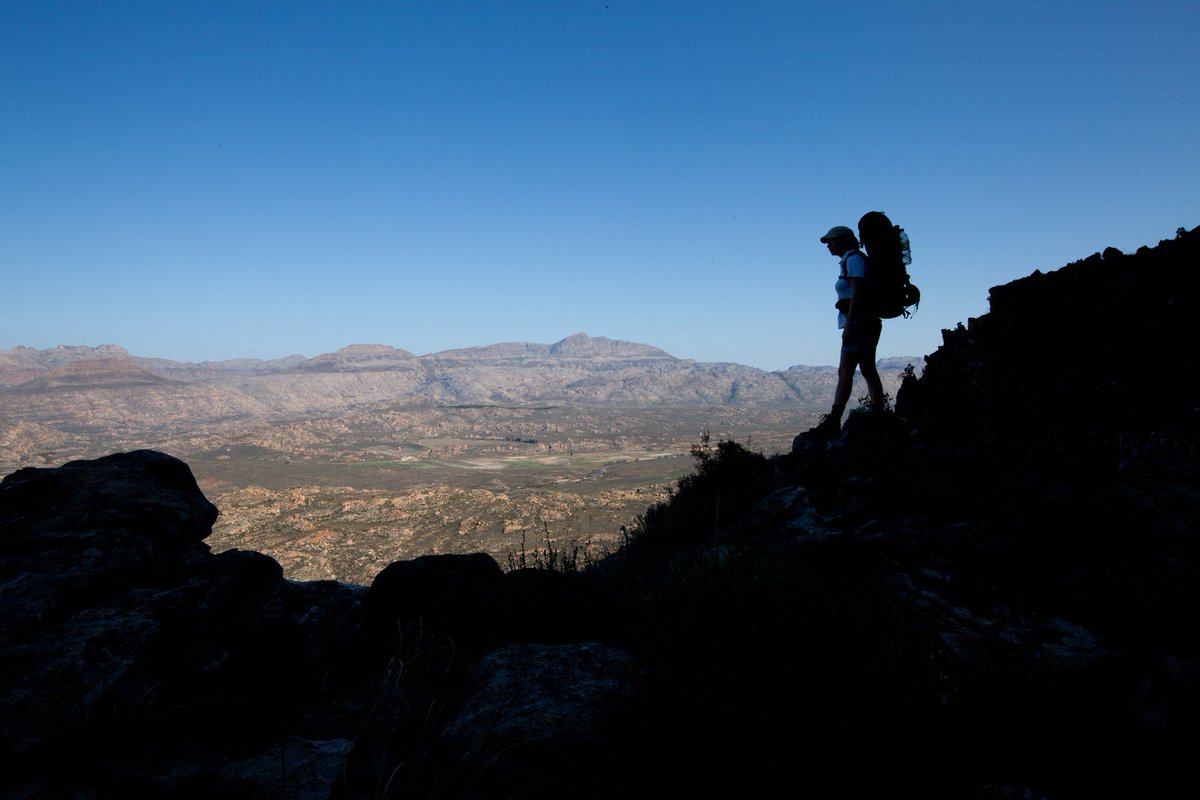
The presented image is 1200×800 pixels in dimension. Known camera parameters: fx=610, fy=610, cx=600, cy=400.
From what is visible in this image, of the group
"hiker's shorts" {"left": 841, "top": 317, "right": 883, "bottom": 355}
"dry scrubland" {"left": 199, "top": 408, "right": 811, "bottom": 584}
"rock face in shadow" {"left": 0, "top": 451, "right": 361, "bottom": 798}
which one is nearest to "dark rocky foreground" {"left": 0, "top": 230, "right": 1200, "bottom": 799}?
"rock face in shadow" {"left": 0, "top": 451, "right": 361, "bottom": 798}

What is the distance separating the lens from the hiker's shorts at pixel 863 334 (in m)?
6.87

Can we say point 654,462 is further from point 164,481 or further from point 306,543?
point 164,481

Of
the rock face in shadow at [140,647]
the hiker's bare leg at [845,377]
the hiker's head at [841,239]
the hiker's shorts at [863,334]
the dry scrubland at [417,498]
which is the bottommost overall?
the dry scrubland at [417,498]

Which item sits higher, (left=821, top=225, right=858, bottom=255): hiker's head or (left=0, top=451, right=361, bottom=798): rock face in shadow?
(left=821, top=225, right=858, bottom=255): hiker's head

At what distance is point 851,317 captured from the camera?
6.84m

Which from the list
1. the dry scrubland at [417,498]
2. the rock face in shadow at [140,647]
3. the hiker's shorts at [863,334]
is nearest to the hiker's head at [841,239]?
the hiker's shorts at [863,334]

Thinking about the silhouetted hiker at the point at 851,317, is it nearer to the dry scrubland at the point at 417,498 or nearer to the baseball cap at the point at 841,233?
the baseball cap at the point at 841,233

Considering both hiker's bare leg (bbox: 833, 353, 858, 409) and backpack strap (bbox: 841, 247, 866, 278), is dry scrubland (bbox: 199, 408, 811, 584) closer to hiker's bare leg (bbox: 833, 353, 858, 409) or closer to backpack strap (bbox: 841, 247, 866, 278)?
hiker's bare leg (bbox: 833, 353, 858, 409)

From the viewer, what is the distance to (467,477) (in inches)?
4719

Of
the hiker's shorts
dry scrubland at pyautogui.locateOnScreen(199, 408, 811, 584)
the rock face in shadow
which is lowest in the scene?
dry scrubland at pyautogui.locateOnScreen(199, 408, 811, 584)

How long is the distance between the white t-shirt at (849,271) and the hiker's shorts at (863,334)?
270 mm

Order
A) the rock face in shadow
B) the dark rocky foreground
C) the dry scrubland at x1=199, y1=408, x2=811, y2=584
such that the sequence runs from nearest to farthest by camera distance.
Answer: the dark rocky foreground < the rock face in shadow < the dry scrubland at x1=199, y1=408, x2=811, y2=584

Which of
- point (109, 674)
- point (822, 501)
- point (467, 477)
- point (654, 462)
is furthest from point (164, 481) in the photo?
point (654, 462)

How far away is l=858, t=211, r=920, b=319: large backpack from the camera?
6.79 m
